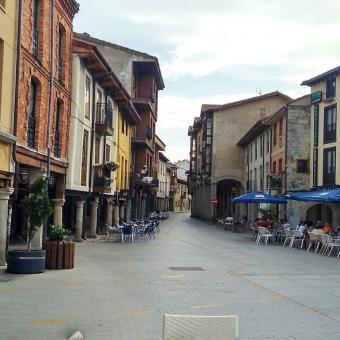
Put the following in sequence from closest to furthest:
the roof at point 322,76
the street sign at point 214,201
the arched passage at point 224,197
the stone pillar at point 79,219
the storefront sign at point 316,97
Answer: the stone pillar at point 79,219
the roof at point 322,76
the storefront sign at point 316,97
the street sign at point 214,201
the arched passage at point 224,197

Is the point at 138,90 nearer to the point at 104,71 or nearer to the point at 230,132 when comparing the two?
the point at 230,132

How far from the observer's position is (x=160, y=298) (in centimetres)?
1051

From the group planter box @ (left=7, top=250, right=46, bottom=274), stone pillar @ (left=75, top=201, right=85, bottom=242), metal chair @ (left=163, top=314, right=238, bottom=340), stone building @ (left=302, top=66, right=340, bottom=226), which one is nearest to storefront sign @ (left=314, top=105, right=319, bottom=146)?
stone building @ (left=302, top=66, right=340, bottom=226)

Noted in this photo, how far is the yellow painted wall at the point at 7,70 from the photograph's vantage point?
14.4 meters

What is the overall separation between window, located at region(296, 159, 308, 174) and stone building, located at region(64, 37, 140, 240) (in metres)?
11.2

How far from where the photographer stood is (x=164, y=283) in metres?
12.6

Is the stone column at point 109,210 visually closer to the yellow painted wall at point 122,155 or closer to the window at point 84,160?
the yellow painted wall at point 122,155

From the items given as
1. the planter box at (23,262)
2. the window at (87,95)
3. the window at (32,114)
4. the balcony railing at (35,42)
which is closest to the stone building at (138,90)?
the window at (87,95)

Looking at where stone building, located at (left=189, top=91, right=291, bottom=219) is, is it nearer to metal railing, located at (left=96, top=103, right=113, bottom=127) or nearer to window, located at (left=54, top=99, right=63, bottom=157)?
metal railing, located at (left=96, top=103, right=113, bottom=127)

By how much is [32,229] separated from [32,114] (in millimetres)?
4998

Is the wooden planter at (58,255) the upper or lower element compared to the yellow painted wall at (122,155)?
lower

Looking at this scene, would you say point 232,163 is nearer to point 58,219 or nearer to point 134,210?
point 134,210

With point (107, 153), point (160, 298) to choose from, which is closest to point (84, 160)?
point (107, 153)

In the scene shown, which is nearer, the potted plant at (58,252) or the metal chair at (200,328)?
the metal chair at (200,328)
